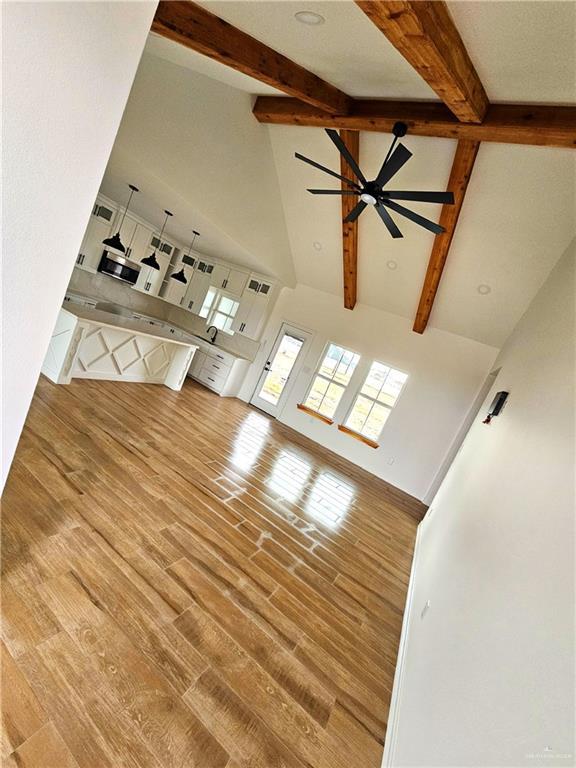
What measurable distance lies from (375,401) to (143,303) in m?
5.61

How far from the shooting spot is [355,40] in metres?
2.33

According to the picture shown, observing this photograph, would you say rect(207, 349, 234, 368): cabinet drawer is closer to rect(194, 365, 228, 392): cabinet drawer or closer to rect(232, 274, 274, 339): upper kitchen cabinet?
rect(194, 365, 228, 392): cabinet drawer

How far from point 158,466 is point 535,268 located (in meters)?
4.62

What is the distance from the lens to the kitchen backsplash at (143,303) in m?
6.67

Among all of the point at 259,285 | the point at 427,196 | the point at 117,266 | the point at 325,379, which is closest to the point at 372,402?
the point at 325,379

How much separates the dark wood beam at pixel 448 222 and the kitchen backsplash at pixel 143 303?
11.4 feet

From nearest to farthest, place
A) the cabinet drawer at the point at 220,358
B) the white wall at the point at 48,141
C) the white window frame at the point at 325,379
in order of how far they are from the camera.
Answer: the white wall at the point at 48,141 → the white window frame at the point at 325,379 → the cabinet drawer at the point at 220,358

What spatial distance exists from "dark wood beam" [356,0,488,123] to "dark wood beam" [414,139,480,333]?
2.47 feet

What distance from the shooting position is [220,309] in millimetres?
7516

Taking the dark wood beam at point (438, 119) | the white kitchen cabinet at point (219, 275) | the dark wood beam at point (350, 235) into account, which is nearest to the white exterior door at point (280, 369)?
the dark wood beam at point (350, 235)

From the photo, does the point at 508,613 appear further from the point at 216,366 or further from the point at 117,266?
the point at 117,266

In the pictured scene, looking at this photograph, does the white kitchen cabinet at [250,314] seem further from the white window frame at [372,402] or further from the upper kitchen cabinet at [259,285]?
the white window frame at [372,402]

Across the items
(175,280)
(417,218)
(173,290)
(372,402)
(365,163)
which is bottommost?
(372,402)

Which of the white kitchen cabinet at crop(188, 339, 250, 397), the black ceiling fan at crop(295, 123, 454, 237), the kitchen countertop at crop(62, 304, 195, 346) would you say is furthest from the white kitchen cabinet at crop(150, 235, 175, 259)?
the black ceiling fan at crop(295, 123, 454, 237)
